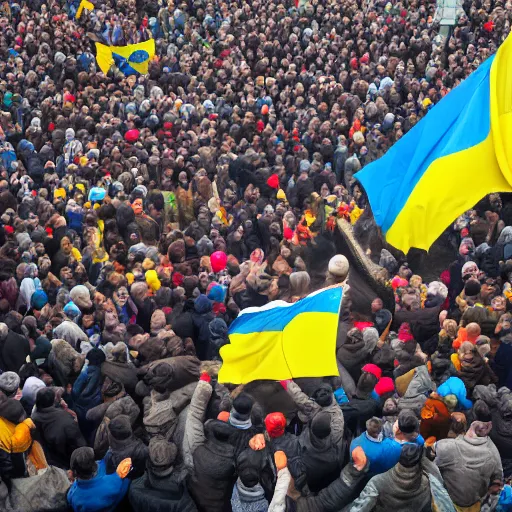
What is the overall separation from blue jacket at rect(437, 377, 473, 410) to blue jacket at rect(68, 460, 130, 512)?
2.69 meters

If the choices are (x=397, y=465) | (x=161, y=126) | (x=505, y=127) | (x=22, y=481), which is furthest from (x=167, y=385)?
(x=161, y=126)

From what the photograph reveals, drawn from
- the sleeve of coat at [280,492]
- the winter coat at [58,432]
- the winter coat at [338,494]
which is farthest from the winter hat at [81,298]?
the winter coat at [338,494]

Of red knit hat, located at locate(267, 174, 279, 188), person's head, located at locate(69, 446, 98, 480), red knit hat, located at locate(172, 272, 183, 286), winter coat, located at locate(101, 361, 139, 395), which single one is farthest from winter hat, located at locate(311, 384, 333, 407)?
red knit hat, located at locate(267, 174, 279, 188)

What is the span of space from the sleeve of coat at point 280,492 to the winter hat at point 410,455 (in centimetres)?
83

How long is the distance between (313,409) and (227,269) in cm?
462

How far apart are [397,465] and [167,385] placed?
227 cm

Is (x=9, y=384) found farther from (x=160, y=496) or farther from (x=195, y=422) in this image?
(x=160, y=496)

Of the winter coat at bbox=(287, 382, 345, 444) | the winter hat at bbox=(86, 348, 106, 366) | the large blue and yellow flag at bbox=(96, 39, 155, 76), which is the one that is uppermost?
the winter coat at bbox=(287, 382, 345, 444)

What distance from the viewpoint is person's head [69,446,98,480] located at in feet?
23.0

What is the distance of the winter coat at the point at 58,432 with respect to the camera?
816 centimetres

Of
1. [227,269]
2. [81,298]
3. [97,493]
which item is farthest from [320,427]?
[227,269]

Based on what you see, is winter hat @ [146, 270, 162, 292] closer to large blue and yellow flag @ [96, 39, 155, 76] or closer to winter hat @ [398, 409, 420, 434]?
winter hat @ [398, 409, 420, 434]

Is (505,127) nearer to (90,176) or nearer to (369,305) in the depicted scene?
(369,305)

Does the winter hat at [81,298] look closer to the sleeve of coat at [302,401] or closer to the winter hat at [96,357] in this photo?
the winter hat at [96,357]
